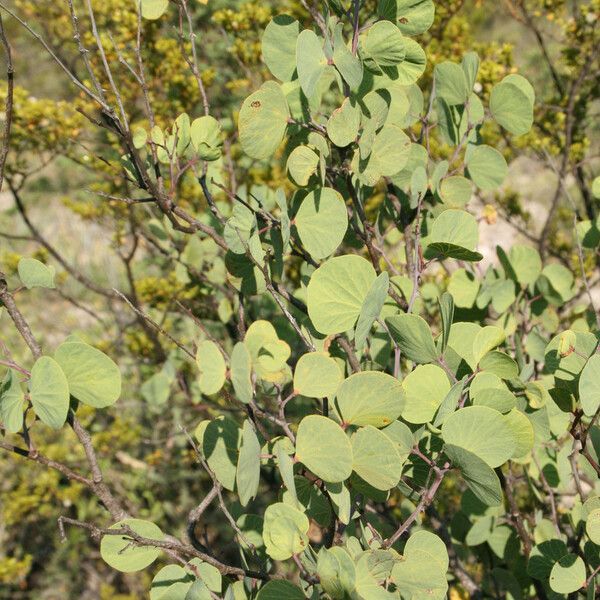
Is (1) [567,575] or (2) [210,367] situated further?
(1) [567,575]

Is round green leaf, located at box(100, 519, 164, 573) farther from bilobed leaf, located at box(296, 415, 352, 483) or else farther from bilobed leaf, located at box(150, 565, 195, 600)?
bilobed leaf, located at box(296, 415, 352, 483)

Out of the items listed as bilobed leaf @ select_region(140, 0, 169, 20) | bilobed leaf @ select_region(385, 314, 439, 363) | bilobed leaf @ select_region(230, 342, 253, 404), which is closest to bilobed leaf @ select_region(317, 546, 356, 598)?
bilobed leaf @ select_region(230, 342, 253, 404)

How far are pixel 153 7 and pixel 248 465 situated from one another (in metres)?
0.87

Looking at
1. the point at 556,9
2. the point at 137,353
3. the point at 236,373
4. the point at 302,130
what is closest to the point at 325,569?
the point at 236,373

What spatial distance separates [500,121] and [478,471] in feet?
2.33

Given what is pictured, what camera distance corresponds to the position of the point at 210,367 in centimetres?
91

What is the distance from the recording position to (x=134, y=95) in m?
2.69

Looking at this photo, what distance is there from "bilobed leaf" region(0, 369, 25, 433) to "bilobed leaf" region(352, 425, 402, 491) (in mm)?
457

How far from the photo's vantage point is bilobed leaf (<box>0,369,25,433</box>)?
2.99 feet

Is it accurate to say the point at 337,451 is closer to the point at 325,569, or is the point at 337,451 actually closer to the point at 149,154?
the point at 325,569

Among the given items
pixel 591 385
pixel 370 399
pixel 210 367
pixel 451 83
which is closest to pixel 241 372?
pixel 210 367

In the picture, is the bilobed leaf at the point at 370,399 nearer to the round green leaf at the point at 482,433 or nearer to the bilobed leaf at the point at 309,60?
the round green leaf at the point at 482,433

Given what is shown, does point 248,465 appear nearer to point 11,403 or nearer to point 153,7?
point 11,403

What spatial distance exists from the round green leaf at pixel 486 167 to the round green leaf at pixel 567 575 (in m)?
0.69
